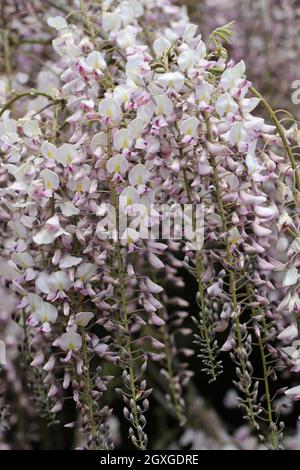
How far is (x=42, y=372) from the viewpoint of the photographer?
1374 mm

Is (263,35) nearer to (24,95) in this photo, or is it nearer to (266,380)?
(24,95)

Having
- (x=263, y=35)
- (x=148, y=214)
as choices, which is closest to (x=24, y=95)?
(x=148, y=214)

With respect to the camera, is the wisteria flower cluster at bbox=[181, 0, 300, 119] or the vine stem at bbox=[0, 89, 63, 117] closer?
the vine stem at bbox=[0, 89, 63, 117]

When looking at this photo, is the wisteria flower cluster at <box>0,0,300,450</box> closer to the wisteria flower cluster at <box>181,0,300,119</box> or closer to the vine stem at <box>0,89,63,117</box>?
the vine stem at <box>0,89,63,117</box>

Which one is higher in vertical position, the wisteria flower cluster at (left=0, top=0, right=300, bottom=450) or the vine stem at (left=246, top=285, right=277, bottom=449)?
the wisteria flower cluster at (left=0, top=0, right=300, bottom=450)

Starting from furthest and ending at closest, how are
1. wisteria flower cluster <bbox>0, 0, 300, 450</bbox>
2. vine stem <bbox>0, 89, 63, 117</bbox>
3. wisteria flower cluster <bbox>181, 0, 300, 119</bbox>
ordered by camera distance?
wisteria flower cluster <bbox>181, 0, 300, 119</bbox>
vine stem <bbox>0, 89, 63, 117</bbox>
wisteria flower cluster <bbox>0, 0, 300, 450</bbox>

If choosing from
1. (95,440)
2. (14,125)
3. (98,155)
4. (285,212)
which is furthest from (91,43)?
(95,440)

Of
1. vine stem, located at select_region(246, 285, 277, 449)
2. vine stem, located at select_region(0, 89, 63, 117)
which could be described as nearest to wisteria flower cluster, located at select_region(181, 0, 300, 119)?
vine stem, located at select_region(0, 89, 63, 117)

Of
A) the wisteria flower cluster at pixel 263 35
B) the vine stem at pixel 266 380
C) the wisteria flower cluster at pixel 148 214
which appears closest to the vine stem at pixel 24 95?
the wisteria flower cluster at pixel 148 214

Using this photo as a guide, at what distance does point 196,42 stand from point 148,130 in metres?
0.17

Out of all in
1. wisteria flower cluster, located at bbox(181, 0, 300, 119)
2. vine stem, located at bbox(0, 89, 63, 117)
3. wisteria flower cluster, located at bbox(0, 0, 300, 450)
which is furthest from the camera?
wisteria flower cluster, located at bbox(181, 0, 300, 119)

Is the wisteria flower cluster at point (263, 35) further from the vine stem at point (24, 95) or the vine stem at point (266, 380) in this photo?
the vine stem at point (266, 380)

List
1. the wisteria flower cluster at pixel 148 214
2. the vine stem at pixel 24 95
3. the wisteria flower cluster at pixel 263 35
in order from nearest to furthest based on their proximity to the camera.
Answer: the wisteria flower cluster at pixel 148 214 → the vine stem at pixel 24 95 → the wisteria flower cluster at pixel 263 35
